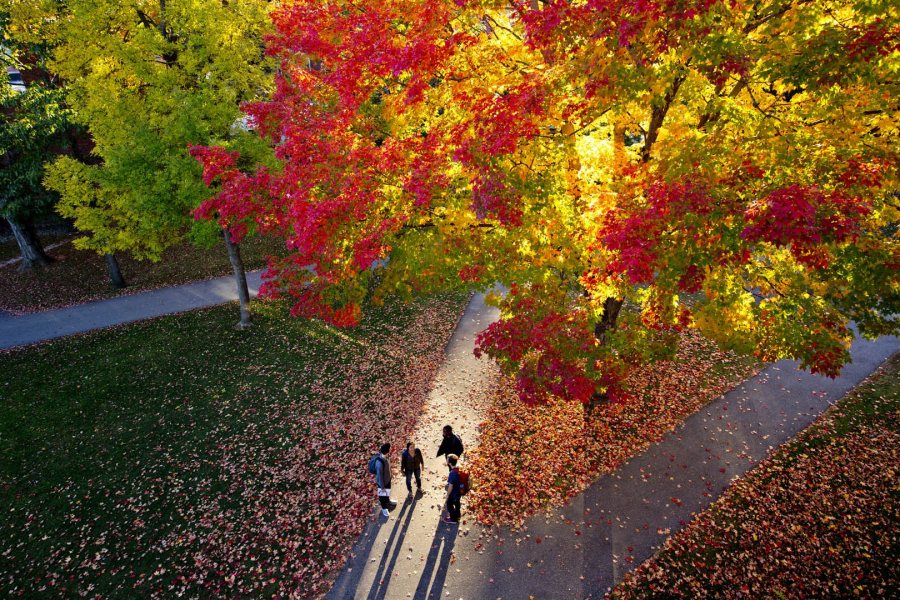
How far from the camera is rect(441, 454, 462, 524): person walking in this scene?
7.87 meters

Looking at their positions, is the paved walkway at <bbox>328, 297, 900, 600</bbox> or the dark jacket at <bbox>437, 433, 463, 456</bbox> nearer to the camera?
the paved walkway at <bbox>328, 297, 900, 600</bbox>

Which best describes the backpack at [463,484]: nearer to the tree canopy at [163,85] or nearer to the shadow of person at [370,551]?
A: the shadow of person at [370,551]

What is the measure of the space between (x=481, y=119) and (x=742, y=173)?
3566 mm

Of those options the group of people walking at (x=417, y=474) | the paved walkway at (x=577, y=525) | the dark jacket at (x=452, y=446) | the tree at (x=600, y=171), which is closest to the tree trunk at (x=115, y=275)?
the tree at (x=600, y=171)

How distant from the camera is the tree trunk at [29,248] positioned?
19938 mm

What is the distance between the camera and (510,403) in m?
11.2

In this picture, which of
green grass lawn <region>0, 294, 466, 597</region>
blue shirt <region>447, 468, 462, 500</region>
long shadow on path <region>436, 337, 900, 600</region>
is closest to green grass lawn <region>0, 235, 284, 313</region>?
green grass lawn <region>0, 294, 466, 597</region>

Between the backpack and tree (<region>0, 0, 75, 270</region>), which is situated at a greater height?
tree (<region>0, 0, 75, 270</region>)

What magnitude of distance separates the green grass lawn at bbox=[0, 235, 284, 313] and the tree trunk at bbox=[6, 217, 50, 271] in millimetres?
353

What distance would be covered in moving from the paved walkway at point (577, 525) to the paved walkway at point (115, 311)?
37.2 ft

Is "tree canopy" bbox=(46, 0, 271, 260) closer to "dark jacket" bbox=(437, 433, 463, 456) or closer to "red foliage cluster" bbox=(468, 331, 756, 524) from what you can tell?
"dark jacket" bbox=(437, 433, 463, 456)

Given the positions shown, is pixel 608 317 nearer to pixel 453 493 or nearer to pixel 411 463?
pixel 453 493

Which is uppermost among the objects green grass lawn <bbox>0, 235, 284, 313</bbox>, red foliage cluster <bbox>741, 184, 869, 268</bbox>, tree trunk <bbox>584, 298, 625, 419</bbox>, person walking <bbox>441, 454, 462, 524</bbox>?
red foliage cluster <bbox>741, 184, 869, 268</bbox>

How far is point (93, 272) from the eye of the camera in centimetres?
2059
